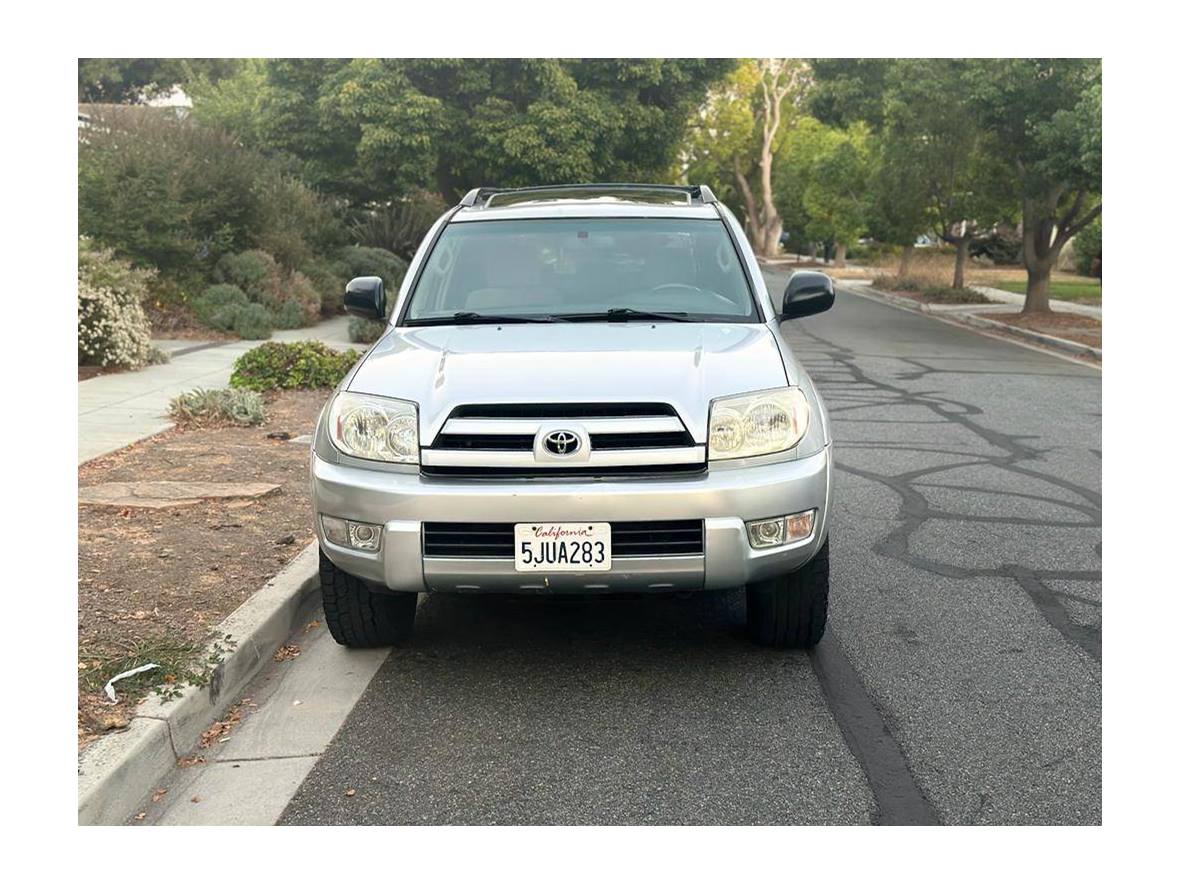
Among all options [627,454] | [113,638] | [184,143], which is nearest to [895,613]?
[627,454]

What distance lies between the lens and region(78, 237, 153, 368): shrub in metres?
13.1

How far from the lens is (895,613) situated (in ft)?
18.3

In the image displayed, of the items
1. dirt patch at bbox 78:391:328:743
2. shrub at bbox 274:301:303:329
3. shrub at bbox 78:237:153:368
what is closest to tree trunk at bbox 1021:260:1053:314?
shrub at bbox 274:301:303:329

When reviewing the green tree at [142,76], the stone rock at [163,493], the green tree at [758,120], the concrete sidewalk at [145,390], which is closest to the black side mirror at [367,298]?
the stone rock at [163,493]

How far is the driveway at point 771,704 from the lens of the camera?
12.3 feet

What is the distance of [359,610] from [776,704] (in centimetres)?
165

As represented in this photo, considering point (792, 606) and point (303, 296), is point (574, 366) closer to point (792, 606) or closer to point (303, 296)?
point (792, 606)

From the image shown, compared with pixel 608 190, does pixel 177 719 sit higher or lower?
lower

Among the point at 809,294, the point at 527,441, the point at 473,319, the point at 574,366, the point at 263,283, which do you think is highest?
the point at 263,283

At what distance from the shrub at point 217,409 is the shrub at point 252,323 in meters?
7.45

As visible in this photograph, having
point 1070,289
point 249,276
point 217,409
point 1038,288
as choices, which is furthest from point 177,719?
point 1070,289

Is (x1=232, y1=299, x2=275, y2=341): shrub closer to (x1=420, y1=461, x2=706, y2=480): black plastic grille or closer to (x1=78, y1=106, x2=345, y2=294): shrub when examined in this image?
(x1=78, y1=106, x2=345, y2=294): shrub

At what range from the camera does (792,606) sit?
16.1 ft

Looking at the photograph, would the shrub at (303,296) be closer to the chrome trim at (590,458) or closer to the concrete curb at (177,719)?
the concrete curb at (177,719)
